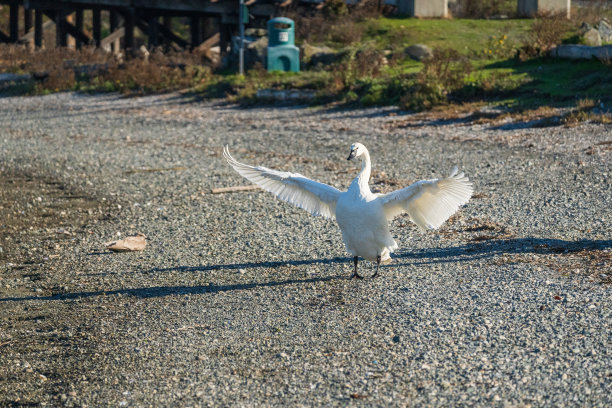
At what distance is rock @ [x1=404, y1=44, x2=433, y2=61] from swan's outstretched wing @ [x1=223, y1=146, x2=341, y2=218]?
15534 millimetres

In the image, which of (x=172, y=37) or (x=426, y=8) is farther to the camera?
(x=172, y=37)

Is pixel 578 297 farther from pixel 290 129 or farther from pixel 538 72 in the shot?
pixel 538 72

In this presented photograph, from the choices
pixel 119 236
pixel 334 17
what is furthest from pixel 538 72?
pixel 119 236

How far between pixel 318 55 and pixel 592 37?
773cm

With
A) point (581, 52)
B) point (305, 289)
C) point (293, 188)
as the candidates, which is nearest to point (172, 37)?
point (581, 52)

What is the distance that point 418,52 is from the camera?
78.2 feet

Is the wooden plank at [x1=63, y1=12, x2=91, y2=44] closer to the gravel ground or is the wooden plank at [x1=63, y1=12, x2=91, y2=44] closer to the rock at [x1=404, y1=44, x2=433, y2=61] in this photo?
the rock at [x1=404, y1=44, x2=433, y2=61]

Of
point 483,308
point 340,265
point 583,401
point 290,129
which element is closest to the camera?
point 583,401

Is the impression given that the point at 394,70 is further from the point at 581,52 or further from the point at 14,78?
the point at 14,78

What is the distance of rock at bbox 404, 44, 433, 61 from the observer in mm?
23656

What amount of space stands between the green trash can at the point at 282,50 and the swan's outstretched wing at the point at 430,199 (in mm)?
16551

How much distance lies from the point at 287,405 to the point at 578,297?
301 cm

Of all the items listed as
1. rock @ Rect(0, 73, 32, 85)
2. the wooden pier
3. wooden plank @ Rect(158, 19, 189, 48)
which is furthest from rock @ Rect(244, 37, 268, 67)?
wooden plank @ Rect(158, 19, 189, 48)

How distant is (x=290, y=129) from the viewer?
18922mm
